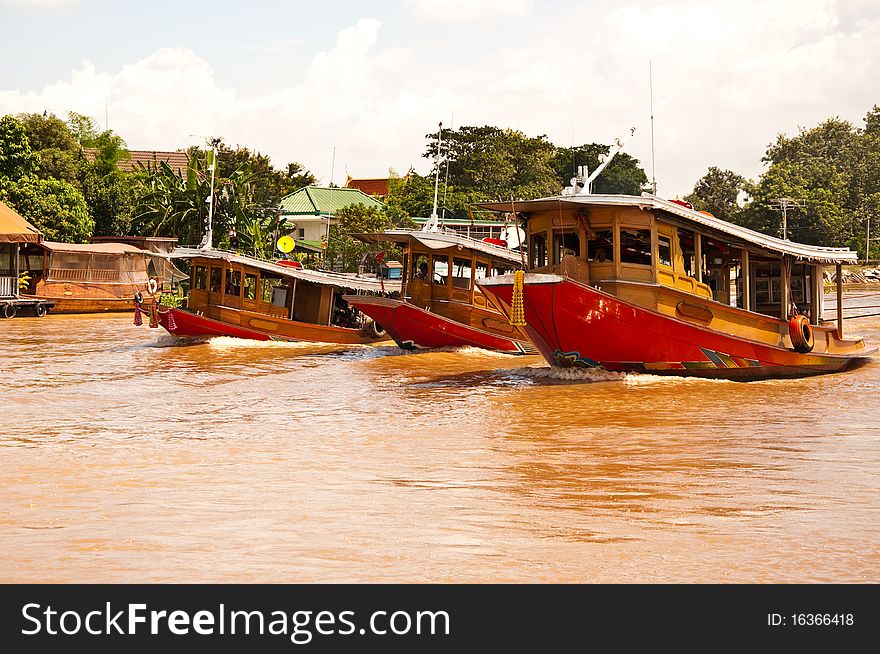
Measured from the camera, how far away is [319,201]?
6078cm

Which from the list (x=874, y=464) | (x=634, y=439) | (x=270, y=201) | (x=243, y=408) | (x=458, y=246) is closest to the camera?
(x=874, y=464)

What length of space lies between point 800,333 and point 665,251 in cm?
297

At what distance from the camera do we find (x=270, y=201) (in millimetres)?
59750

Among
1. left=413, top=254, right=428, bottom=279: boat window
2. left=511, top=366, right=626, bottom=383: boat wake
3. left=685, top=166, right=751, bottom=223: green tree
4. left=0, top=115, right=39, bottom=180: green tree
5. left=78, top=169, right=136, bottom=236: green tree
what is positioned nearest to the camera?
left=511, top=366, right=626, bottom=383: boat wake

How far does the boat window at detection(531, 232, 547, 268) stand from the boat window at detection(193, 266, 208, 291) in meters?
9.48

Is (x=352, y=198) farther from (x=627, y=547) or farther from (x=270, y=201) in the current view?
(x=627, y=547)

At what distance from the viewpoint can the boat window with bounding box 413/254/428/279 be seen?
22.0m

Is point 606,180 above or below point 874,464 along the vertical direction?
above

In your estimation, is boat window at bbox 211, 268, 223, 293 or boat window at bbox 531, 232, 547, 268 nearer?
boat window at bbox 531, 232, 547, 268

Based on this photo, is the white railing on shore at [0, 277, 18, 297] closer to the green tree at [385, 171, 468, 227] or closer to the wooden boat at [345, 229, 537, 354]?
the wooden boat at [345, 229, 537, 354]

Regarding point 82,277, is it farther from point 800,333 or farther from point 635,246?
point 800,333

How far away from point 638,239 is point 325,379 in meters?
5.66

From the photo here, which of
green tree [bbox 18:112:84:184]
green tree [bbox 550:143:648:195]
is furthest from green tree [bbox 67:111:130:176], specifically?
green tree [bbox 550:143:648:195]

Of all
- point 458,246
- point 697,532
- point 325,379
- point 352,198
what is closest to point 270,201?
point 352,198
